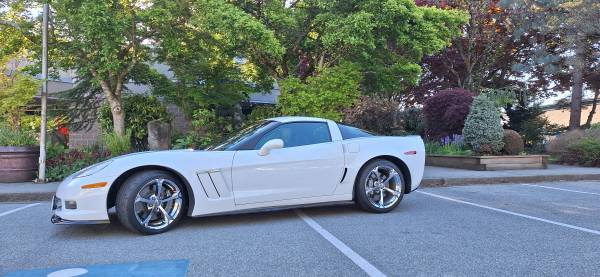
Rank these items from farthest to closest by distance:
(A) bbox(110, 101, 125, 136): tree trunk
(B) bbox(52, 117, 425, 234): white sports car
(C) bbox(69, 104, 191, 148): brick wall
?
(C) bbox(69, 104, 191, 148): brick wall, (A) bbox(110, 101, 125, 136): tree trunk, (B) bbox(52, 117, 425, 234): white sports car

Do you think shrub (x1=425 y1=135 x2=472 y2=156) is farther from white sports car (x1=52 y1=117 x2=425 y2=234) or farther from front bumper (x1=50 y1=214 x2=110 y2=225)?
front bumper (x1=50 y1=214 x2=110 y2=225)

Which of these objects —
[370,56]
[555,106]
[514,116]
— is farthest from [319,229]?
[555,106]

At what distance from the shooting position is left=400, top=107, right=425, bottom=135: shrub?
17719 millimetres

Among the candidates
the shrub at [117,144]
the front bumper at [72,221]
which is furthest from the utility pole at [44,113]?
the front bumper at [72,221]

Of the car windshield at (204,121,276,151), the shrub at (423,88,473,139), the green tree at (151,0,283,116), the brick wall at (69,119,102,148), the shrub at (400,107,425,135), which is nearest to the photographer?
the car windshield at (204,121,276,151)

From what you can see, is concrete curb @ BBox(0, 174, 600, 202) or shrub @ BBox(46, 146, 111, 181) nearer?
concrete curb @ BBox(0, 174, 600, 202)

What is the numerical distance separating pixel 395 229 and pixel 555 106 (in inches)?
963

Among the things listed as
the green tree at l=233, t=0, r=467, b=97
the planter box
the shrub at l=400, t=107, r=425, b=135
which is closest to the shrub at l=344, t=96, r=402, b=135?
the green tree at l=233, t=0, r=467, b=97

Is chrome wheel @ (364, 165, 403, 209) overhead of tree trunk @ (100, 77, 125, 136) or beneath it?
beneath

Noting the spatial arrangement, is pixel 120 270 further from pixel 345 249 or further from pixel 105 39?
pixel 105 39

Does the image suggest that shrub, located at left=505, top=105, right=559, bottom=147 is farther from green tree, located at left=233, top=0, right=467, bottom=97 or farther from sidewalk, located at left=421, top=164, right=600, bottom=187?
sidewalk, located at left=421, top=164, right=600, bottom=187

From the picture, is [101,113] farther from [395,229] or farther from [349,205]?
[395,229]

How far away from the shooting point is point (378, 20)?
39.1 ft

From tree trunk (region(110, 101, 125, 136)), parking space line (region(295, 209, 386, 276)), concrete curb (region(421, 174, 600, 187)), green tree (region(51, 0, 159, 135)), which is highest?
green tree (region(51, 0, 159, 135))
